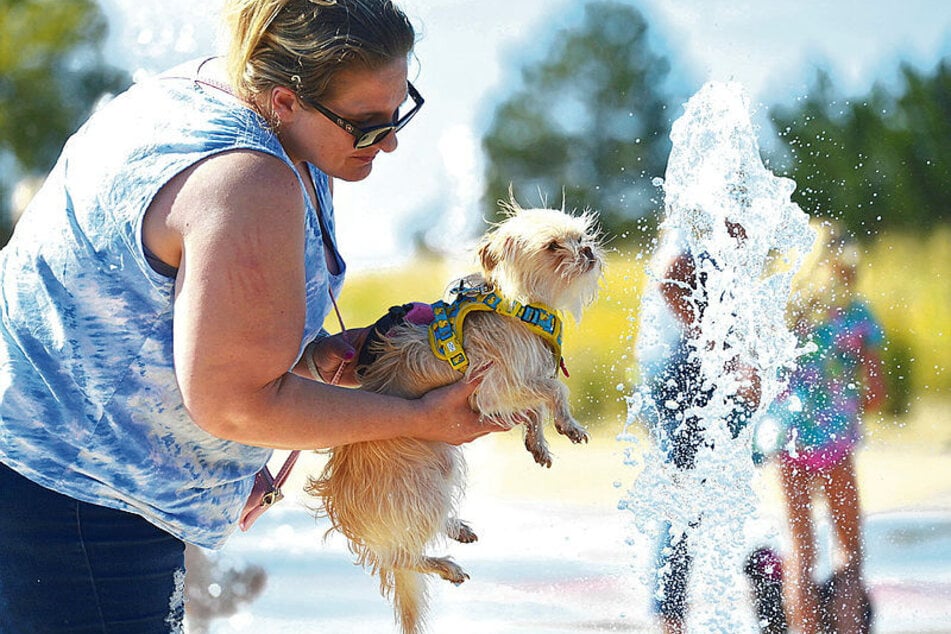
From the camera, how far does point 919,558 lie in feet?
22.0

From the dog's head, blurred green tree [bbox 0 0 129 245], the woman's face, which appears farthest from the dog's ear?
blurred green tree [bbox 0 0 129 245]

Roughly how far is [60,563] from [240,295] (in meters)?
0.54

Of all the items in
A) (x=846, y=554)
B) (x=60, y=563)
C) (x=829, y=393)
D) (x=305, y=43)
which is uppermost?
(x=829, y=393)

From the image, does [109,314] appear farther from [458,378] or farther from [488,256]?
[488,256]

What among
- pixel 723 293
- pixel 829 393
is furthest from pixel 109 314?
pixel 829 393

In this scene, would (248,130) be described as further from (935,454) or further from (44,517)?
(935,454)

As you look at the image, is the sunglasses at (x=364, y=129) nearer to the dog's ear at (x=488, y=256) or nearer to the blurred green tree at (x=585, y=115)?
the dog's ear at (x=488, y=256)

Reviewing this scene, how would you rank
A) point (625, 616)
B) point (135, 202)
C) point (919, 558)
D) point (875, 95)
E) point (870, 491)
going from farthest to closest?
point (875, 95) → point (870, 491) → point (919, 558) → point (625, 616) → point (135, 202)

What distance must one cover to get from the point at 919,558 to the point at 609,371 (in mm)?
3188

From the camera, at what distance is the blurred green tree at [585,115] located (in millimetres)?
10133

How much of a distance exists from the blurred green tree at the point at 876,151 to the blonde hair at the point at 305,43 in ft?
27.4

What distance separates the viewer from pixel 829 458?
4625 mm

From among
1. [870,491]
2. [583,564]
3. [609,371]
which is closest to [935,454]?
[870,491]

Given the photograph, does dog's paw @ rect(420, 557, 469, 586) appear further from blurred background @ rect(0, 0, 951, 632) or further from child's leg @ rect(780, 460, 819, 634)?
blurred background @ rect(0, 0, 951, 632)
